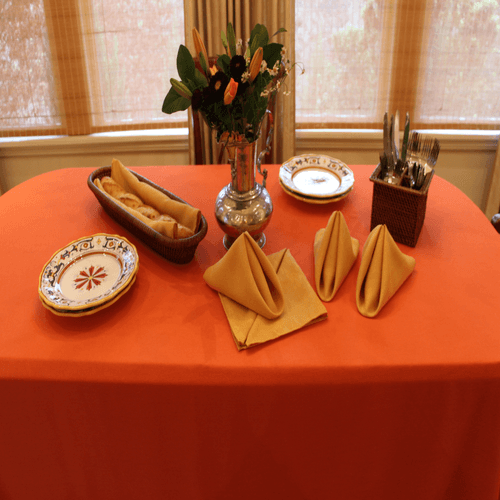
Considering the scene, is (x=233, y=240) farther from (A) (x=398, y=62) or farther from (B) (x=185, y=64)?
(A) (x=398, y=62)

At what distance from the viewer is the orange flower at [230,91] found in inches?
29.7

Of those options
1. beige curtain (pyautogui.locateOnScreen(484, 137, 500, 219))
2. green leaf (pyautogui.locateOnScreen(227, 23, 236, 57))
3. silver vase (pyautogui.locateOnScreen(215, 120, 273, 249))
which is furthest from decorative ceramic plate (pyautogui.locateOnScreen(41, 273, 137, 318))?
beige curtain (pyautogui.locateOnScreen(484, 137, 500, 219))

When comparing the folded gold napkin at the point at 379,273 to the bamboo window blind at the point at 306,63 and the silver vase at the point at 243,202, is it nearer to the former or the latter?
the silver vase at the point at 243,202

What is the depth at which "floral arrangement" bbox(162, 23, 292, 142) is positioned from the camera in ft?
2.61

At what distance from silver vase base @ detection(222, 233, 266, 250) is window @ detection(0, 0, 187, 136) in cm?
138

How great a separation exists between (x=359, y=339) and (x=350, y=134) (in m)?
1.64

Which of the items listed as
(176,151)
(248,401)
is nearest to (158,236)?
(248,401)

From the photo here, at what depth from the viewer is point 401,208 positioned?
100 cm

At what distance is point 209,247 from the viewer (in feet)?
3.39

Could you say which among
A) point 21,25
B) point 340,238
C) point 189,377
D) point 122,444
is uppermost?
point 21,25

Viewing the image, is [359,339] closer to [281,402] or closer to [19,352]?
[281,402]

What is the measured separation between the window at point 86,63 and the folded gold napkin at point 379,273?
5.26 feet

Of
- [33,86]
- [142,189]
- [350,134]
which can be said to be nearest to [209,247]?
[142,189]

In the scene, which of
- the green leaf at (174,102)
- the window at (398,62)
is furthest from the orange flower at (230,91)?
the window at (398,62)
